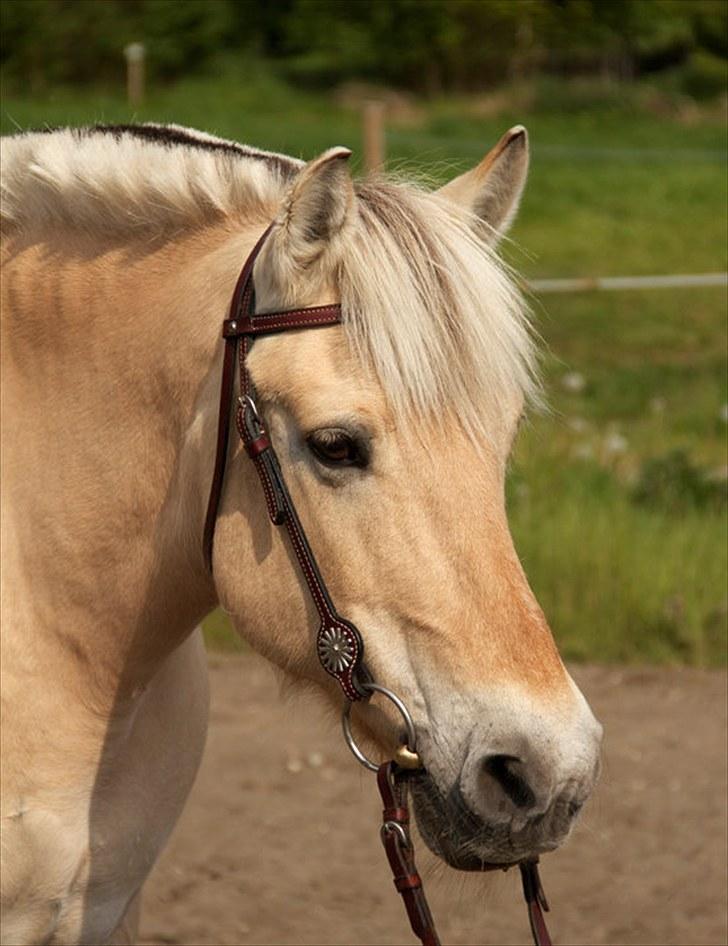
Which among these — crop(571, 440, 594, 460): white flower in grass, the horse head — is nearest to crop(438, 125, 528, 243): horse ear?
the horse head

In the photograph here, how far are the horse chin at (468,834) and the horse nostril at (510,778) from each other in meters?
0.04

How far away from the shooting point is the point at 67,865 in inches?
93.2

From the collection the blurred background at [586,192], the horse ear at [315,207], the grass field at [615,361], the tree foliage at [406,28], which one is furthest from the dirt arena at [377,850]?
the tree foliage at [406,28]

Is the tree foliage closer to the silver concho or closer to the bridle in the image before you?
the bridle

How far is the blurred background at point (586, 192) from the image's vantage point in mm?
5344

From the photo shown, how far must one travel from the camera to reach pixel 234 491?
7.16 ft

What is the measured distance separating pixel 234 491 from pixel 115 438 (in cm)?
28

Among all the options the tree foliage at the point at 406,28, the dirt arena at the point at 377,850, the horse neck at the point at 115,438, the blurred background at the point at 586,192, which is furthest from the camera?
the blurred background at the point at 586,192

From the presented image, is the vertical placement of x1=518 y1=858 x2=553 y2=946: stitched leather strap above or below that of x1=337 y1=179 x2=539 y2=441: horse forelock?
below

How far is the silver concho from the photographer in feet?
6.67

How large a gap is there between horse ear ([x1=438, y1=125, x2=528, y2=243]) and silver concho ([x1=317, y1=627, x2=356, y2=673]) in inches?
26.2

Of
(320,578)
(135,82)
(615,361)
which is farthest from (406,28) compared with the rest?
(135,82)

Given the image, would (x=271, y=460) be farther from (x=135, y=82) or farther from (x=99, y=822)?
(x=135, y=82)

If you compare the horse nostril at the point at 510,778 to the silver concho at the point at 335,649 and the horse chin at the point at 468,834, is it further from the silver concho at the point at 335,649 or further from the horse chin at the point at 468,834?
the silver concho at the point at 335,649
